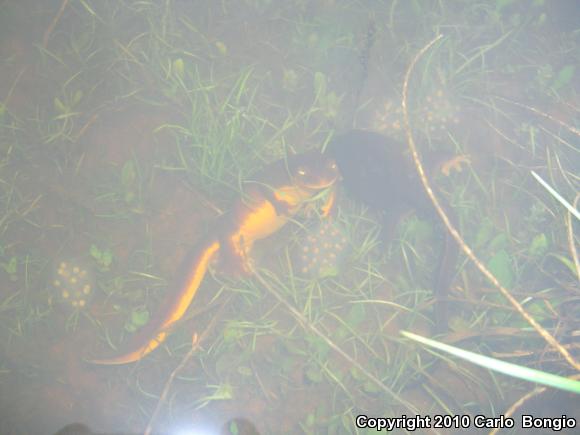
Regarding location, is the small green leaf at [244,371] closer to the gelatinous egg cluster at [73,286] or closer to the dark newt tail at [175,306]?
the dark newt tail at [175,306]

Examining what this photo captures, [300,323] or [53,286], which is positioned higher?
[53,286]

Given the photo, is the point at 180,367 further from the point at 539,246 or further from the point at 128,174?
the point at 539,246

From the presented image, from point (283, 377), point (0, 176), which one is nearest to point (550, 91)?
point (283, 377)

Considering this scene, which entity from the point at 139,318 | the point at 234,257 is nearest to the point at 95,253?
the point at 139,318

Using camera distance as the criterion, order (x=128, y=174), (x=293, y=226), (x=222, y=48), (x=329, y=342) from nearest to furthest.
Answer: (x=329, y=342)
(x=128, y=174)
(x=293, y=226)
(x=222, y=48)

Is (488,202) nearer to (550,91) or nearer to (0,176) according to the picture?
(550,91)

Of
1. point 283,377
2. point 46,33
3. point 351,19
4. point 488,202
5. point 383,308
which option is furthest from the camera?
point 351,19

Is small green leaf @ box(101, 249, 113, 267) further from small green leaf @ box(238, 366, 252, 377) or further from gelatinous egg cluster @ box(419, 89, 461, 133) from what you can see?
gelatinous egg cluster @ box(419, 89, 461, 133)

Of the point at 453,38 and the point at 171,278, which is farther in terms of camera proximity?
the point at 453,38
